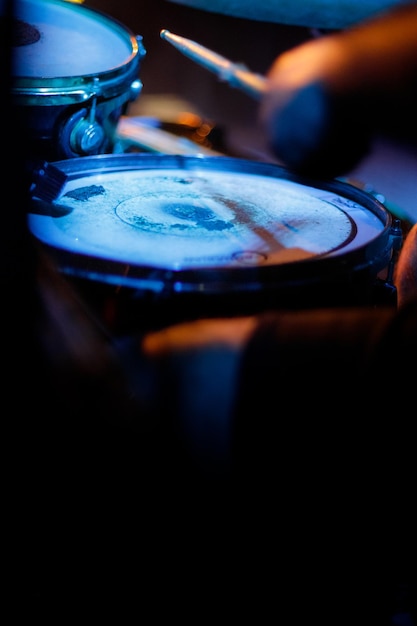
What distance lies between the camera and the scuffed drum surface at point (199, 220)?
1.00 meters

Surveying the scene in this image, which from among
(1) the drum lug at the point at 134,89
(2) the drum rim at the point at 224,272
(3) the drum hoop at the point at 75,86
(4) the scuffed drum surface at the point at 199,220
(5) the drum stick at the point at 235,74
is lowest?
(4) the scuffed drum surface at the point at 199,220

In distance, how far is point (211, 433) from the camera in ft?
2.55

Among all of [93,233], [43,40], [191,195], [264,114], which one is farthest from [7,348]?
[43,40]

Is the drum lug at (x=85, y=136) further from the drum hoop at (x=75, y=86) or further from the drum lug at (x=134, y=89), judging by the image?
the drum lug at (x=134, y=89)

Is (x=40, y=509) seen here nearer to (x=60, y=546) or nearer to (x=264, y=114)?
(x=60, y=546)

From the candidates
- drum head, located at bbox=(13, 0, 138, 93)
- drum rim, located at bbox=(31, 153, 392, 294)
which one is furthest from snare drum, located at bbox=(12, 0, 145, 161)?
drum rim, located at bbox=(31, 153, 392, 294)

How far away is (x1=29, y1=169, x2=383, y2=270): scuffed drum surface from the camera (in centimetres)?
100

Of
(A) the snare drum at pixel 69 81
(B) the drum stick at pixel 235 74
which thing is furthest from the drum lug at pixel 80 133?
(B) the drum stick at pixel 235 74

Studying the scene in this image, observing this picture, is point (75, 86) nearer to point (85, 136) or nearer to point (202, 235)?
point (85, 136)

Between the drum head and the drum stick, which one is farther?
the drum head

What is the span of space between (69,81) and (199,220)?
1.22 feet

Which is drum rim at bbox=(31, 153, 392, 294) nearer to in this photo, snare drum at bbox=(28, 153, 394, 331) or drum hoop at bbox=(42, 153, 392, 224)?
snare drum at bbox=(28, 153, 394, 331)

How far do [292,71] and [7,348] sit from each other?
47cm

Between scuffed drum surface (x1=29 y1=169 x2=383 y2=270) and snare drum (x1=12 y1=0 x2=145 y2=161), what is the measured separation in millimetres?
97
